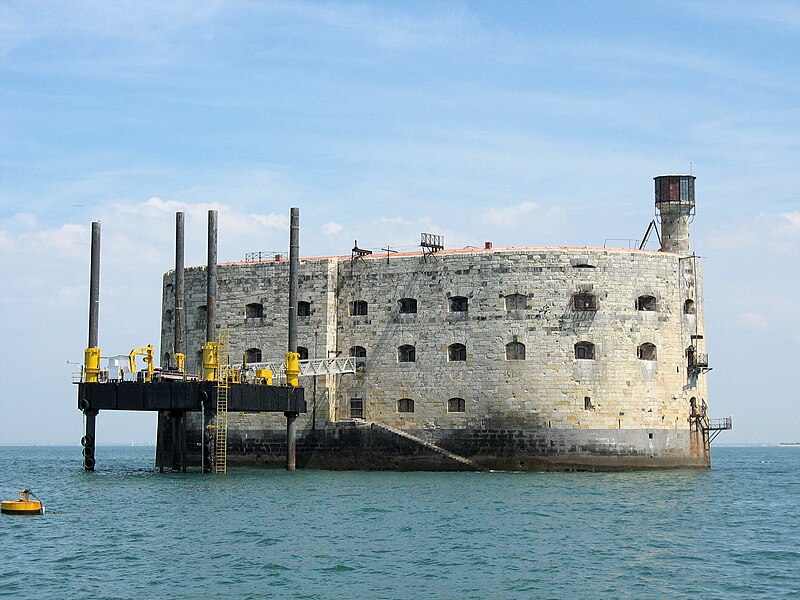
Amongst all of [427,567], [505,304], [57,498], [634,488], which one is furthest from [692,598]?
[505,304]

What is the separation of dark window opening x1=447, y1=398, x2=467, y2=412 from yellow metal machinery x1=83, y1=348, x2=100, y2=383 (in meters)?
14.0

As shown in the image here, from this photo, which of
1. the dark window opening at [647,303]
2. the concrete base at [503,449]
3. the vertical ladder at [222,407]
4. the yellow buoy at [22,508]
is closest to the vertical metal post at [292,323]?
the concrete base at [503,449]

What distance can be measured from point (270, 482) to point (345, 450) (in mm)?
6689

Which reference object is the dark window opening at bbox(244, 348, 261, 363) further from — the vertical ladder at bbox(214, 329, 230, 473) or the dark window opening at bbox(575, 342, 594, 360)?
the dark window opening at bbox(575, 342, 594, 360)

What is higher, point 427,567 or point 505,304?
point 505,304

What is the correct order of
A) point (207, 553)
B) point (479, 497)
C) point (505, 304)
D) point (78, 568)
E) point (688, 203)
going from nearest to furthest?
point (78, 568) → point (207, 553) → point (479, 497) → point (505, 304) → point (688, 203)

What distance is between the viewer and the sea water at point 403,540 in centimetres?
2395

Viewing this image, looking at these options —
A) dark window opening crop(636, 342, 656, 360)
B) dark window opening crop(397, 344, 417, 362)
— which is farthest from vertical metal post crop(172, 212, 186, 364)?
dark window opening crop(636, 342, 656, 360)

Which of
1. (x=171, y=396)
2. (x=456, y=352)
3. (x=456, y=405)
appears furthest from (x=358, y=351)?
(x=171, y=396)

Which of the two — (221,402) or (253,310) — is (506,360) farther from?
(253,310)

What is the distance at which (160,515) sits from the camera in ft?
111

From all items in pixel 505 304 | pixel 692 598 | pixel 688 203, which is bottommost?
pixel 692 598

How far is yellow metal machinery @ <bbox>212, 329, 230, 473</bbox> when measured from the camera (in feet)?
147

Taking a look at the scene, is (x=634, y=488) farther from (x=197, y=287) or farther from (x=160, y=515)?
(x=197, y=287)
